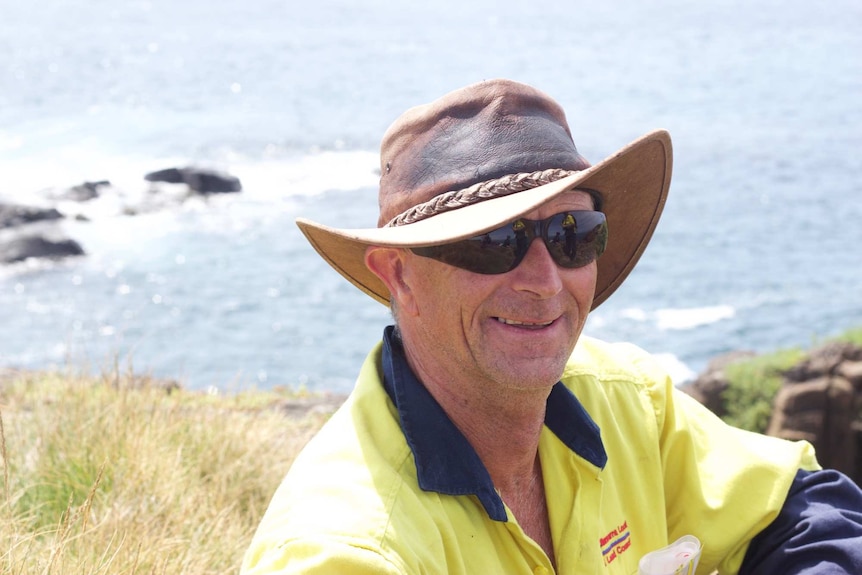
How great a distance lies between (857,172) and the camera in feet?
97.7

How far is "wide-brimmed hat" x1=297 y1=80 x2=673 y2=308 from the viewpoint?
2186mm

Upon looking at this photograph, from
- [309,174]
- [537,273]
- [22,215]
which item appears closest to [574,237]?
[537,273]

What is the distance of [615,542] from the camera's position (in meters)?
2.55

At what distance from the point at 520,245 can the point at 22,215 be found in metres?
22.6

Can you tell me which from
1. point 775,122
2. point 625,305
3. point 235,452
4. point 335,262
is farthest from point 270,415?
point 775,122

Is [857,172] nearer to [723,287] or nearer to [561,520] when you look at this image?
[723,287]

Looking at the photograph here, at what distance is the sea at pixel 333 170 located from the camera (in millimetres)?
18266

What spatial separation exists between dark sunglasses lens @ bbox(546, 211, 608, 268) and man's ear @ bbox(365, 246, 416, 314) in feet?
1.15

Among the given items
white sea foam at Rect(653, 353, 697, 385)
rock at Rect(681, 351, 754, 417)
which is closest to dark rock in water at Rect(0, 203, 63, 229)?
white sea foam at Rect(653, 353, 697, 385)

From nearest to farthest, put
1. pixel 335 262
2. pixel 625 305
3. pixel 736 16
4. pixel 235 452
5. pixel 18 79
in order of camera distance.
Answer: pixel 335 262
pixel 235 452
pixel 625 305
pixel 18 79
pixel 736 16

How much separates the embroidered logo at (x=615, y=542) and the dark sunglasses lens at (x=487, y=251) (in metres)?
0.73

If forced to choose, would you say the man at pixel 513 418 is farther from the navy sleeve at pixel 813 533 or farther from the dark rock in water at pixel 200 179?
the dark rock in water at pixel 200 179

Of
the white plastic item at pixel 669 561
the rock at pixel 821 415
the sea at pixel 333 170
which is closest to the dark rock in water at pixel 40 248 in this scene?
the sea at pixel 333 170

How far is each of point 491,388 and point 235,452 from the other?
2.77 m
